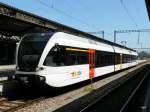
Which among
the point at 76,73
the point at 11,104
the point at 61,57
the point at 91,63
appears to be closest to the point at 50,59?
the point at 61,57

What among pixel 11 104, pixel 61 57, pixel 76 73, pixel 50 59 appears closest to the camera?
pixel 11 104

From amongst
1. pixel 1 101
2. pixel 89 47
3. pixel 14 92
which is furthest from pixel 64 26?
pixel 1 101

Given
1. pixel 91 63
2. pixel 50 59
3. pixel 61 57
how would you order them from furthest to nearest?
pixel 91 63, pixel 61 57, pixel 50 59

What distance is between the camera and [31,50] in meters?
14.7

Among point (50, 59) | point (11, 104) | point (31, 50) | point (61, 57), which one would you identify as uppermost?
point (31, 50)

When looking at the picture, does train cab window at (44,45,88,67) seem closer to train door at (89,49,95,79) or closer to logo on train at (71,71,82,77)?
logo on train at (71,71,82,77)

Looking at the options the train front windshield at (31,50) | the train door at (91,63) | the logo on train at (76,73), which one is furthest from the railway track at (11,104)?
the train door at (91,63)

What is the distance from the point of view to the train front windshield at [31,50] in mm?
14255

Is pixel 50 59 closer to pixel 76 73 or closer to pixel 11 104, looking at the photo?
pixel 11 104

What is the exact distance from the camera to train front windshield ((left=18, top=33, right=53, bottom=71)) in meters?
14.3

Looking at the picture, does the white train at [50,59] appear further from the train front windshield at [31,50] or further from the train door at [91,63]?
the train door at [91,63]

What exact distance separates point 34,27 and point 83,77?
10.3 meters

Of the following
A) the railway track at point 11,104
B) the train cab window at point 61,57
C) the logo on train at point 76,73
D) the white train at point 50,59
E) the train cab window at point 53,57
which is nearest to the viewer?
the railway track at point 11,104

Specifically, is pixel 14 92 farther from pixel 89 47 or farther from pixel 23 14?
pixel 23 14
